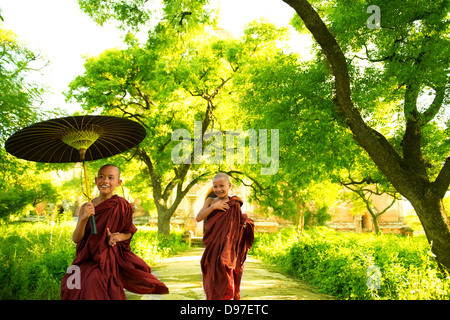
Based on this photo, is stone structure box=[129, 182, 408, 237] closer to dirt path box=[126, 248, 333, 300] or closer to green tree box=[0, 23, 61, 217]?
dirt path box=[126, 248, 333, 300]

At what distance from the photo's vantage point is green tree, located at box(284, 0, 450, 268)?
6.81m

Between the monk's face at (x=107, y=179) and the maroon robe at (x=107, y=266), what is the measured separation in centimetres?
13

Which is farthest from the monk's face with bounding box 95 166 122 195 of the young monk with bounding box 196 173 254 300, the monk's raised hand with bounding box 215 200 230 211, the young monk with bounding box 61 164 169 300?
the monk's raised hand with bounding box 215 200 230 211

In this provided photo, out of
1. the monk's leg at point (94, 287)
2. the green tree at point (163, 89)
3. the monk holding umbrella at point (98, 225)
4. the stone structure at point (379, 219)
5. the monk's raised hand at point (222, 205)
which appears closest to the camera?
the monk's leg at point (94, 287)

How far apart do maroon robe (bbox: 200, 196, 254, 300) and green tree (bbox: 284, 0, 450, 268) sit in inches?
150

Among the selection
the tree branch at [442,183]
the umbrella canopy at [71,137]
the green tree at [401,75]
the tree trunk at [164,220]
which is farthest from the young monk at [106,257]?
the tree trunk at [164,220]

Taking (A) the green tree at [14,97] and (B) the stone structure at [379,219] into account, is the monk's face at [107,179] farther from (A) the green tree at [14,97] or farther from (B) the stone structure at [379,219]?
(B) the stone structure at [379,219]

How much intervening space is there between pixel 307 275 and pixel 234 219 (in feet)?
17.3

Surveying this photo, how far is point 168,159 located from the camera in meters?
14.1

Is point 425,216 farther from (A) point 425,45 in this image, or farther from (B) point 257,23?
(B) point 257,23

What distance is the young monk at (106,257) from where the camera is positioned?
341 centimetres

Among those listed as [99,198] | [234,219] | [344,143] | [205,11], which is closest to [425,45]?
[344,143]

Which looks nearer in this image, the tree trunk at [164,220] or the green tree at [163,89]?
the green tree at [163,89]

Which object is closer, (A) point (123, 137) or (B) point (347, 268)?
(A) point (123, 137)
